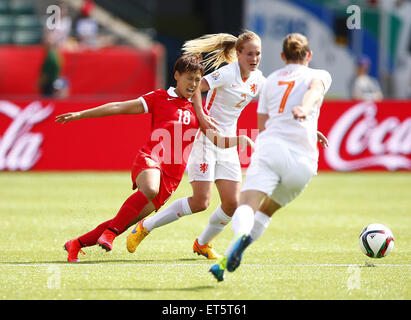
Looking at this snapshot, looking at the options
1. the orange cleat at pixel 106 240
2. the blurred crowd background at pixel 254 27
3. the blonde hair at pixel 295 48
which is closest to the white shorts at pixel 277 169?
the blonde hair at pixel 295 48

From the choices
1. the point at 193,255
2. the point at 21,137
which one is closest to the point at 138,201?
the point at 193,255

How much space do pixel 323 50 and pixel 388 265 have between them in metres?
18.3

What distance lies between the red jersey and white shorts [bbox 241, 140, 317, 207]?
4.60 ft

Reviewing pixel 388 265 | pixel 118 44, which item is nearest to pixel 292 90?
pixel 388 265

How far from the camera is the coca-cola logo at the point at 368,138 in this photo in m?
17.1

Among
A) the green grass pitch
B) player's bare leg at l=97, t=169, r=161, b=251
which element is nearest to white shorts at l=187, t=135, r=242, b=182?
player's bare leg at l=97, t=169, r=161, b=251

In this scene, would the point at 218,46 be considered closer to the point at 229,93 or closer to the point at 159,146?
the point at 229,93

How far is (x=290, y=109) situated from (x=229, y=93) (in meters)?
1.59

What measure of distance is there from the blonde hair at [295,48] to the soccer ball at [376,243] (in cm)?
223

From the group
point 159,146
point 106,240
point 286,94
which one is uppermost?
point 286,94

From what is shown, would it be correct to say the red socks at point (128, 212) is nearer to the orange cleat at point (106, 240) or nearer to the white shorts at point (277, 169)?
the orange cleat at point (106, 240)

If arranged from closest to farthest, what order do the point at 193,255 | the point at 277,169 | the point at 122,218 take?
the point at 277,169, the point at 122,218, the point at 193,255

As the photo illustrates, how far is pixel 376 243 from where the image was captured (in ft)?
25.0

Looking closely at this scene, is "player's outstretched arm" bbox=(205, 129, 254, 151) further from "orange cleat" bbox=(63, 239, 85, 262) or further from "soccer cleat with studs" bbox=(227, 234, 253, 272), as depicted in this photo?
"orange cleat" bbox=(63, 239, 85, 262)
